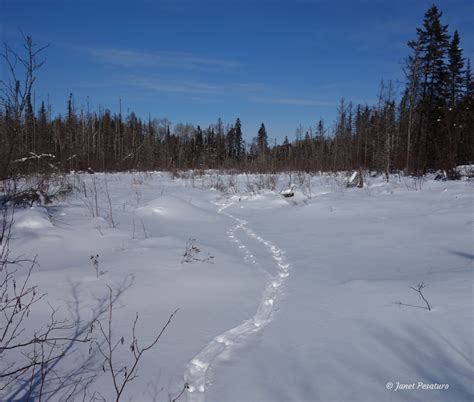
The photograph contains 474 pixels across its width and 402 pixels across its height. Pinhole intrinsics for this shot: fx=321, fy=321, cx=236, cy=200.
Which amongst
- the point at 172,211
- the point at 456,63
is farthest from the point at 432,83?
the point at 172,211

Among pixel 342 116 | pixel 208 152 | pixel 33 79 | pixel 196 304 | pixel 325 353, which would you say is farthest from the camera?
pixel 208 152

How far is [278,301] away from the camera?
→ 296 cm

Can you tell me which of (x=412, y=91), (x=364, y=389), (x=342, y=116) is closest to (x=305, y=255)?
(x=364, y=389)

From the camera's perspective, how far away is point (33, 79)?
246cm

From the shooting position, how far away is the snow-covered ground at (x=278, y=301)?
5.90 feet

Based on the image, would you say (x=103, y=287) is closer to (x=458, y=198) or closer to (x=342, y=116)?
(x=458, y=198)

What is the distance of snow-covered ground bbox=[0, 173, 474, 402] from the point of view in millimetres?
1800

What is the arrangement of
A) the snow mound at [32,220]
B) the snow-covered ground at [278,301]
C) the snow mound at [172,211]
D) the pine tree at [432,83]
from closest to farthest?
the snow-covered ground at [278,301] < the snow mound at [32,220] < the snow mound at [172,211] < the pine tree at [432,83]

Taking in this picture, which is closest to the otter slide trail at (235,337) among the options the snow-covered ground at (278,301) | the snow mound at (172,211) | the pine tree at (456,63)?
the snow-covered ground at (278,301)

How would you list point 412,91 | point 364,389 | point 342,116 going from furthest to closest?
point 342,116, point 412,91, point 364,389

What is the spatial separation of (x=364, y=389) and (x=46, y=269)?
3.14 metres

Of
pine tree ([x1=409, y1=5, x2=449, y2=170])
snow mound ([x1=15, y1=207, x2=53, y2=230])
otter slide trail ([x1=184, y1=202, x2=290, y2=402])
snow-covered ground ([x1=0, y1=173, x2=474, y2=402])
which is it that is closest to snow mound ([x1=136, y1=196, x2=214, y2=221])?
snow-covered ground ([x1=0, y1=173, x2=474, y2=402])

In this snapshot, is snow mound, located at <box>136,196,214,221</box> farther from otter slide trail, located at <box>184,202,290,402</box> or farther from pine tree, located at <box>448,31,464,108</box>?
pine tree, located at <box>448,31,464,108</box>

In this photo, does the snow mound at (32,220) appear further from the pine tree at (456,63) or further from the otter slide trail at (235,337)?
the pine tree at (456,63)
